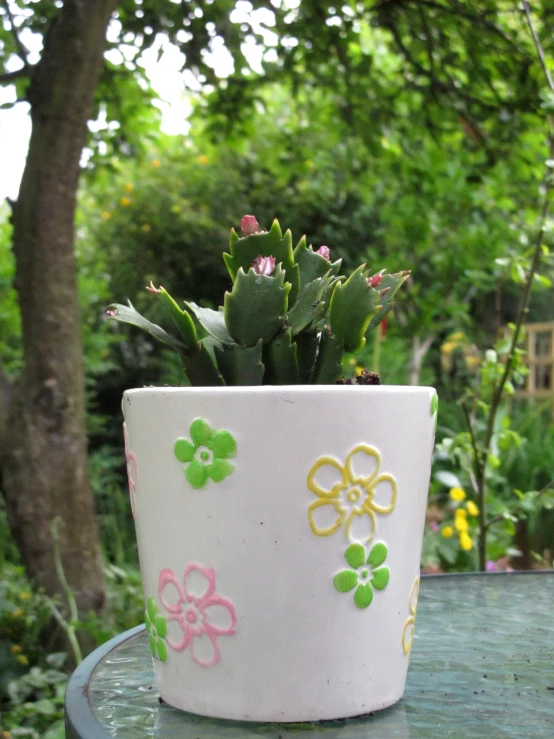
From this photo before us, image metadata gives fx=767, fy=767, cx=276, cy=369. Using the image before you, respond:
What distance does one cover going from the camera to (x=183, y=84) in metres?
2.53

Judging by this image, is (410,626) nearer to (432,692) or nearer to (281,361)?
(432,692)

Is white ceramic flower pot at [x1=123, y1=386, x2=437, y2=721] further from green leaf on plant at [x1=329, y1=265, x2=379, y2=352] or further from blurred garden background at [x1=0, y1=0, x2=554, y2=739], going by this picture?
blurred garden background at [x1=0, y1=0, x2=554, y2=739]

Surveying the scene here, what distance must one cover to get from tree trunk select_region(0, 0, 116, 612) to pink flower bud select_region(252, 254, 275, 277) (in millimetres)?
1239

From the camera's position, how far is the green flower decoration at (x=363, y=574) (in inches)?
21.9

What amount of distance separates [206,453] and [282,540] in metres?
0.08

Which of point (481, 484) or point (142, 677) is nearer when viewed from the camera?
point (142, 677)

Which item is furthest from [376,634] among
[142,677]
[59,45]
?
[59,45]

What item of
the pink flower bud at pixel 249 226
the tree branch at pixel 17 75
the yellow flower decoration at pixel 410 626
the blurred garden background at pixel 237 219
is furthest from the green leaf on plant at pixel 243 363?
the tree branch at pixel 17 75

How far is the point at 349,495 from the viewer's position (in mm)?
556

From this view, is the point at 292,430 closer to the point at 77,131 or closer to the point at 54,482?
the point at 54,482

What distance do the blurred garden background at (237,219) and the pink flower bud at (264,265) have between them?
32.3 inches

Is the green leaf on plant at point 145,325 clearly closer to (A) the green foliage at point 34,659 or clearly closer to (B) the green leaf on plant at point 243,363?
(B) the green leaf on plant at point 243,363

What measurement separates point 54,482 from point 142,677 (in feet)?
3.65

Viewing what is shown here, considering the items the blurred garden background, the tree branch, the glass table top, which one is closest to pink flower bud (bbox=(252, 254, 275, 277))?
the glass table top
